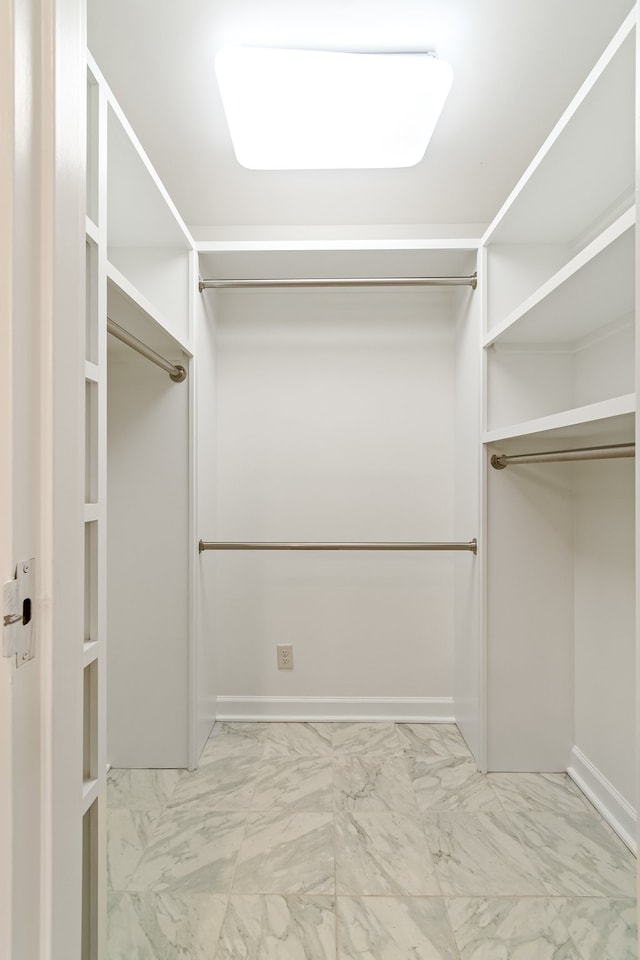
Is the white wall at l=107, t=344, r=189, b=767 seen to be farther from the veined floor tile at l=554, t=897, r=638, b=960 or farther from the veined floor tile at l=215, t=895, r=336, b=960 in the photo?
the veined floor tile at l=554, t=897, r=638, b=960

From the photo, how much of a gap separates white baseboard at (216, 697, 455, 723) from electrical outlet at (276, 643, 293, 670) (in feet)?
0.48

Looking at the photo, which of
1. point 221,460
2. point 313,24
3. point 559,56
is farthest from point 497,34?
point 221,460

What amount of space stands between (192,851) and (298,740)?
70 cm

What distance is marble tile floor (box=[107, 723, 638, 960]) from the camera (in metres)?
1.24

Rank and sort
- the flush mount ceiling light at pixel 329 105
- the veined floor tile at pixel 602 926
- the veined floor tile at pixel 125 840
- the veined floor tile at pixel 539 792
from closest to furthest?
the veined floor tile at pixel 602 926 < the flush mount ceiling light at pixel 329 105 < the veined floor tile at pixel 125 840 < the veined floor tile at pixel 539 792

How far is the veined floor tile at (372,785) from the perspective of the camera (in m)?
1.73

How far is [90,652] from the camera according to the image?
972 mm

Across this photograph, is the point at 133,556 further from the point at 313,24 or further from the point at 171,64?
the point at 313,24

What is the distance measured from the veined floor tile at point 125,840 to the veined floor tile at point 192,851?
0.08 ft

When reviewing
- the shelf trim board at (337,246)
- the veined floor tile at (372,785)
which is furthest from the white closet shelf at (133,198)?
the veined floor tile at (372,785)

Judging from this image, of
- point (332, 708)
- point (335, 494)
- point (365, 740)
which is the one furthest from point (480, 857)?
point (335, 494)

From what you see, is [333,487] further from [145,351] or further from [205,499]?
[145,351]

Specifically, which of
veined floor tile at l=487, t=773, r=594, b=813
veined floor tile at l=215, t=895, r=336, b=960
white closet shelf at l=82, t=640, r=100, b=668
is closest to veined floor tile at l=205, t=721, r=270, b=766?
veined floor tile at l=215, t=895, r=336, b=960

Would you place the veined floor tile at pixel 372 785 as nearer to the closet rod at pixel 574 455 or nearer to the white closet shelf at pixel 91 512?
the closet rod at pixel 574 455
